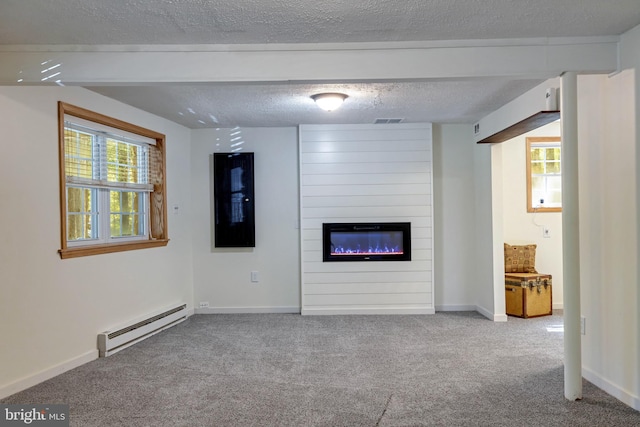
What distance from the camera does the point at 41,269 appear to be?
3395 mm

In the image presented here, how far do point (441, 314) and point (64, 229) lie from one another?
4.16 metres

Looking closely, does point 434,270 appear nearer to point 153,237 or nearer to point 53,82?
point 153,237

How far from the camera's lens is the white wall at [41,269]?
3.14 m

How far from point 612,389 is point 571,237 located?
1.08 m

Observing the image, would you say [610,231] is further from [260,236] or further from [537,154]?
[260,236]

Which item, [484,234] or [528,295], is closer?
[528,295]

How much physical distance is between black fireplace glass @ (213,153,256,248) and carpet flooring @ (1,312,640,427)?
4.02ft

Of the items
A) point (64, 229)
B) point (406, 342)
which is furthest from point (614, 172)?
point (64, 229)

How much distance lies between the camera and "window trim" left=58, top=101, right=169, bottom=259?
3596 millimetres

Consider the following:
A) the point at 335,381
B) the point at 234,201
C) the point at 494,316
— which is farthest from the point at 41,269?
the point at 494,316

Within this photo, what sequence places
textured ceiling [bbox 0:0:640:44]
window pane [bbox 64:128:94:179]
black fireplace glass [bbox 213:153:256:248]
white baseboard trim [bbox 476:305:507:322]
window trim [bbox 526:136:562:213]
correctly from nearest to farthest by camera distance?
textured ceiling [bbox 0:0:640:44], window pane [bbox 64:128:94:179], white baseboard trim [bbox 476:305:507:322], black fireplace glass [bbox 213:153:256:248], window trim [bbox 526:136:562:213]

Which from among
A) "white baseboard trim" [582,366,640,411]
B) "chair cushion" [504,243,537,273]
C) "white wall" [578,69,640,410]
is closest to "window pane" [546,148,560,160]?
"chair cushion" [504,243,537,273]

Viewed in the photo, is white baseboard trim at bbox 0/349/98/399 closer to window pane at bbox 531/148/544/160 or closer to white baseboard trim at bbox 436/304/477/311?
white baseboard trim at bbox 436/304/477/311

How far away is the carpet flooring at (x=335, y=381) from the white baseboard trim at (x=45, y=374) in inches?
2.3
